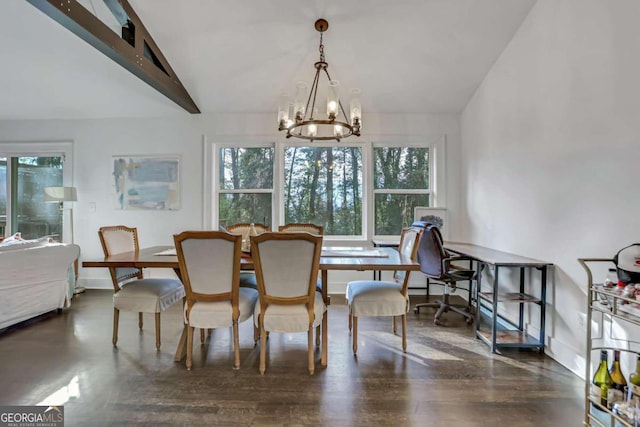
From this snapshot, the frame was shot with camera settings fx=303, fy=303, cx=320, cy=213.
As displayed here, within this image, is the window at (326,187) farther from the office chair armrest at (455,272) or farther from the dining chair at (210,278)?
the dining chair at (210,278)

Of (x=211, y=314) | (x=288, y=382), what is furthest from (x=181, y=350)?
(x=288, y=382)

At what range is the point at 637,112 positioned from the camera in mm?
1664

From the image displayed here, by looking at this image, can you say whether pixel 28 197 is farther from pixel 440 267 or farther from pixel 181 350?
pixel 440 267

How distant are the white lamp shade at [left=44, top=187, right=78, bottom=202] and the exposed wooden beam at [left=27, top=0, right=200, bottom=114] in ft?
6.22

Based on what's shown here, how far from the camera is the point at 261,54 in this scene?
3.21m

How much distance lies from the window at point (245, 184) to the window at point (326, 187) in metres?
0.27

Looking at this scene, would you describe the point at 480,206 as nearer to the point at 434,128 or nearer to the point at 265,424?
the point at 434,128

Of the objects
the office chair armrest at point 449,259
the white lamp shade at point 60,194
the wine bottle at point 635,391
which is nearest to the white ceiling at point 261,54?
the white lamp shade at point 60,194

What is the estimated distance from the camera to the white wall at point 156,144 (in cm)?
411

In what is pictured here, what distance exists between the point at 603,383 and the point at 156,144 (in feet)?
16.0

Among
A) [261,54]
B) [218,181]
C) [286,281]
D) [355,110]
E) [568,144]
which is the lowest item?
[286,281]

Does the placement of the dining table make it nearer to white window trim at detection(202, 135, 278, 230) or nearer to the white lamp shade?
white window trim at detection(202, 135, 278, 230)

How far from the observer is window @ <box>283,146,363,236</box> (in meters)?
4.21

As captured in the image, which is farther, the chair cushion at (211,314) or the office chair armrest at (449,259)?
the office chair armrest at (449,259)
